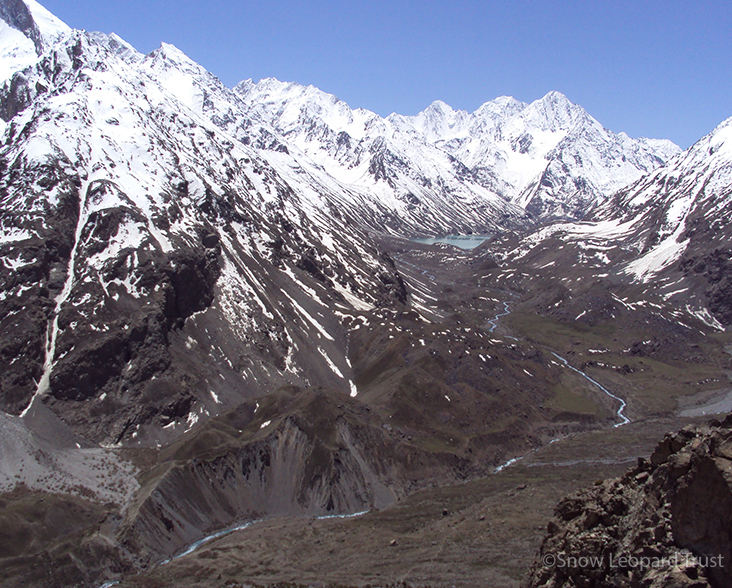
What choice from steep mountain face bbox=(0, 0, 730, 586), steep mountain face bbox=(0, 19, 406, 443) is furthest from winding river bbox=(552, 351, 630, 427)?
steep mountain face bbox=(0, 19, 406, 443)

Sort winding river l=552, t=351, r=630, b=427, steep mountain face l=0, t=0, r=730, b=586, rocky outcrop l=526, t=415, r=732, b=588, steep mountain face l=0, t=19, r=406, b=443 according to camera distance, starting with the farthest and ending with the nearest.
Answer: winding river l=552, t=351, r=630, b=427 < steep mountain face l=0, t=19, r=406, b=443 < steep mountain face l=0, t=0, r=730, b=586 < rocky outcrop l=526, t=415, r=732, b=588

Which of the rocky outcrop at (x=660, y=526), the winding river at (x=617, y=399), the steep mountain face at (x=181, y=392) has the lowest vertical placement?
the winding river at (x=617, y=399)

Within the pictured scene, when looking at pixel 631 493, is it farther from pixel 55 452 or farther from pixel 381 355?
pixel 381 355

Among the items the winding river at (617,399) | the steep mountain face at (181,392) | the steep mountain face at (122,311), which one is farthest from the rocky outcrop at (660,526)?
the winding river at (617,399)

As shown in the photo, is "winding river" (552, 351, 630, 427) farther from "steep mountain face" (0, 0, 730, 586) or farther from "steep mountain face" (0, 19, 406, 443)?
"steep mountain face" (0, 19, 406, 443)

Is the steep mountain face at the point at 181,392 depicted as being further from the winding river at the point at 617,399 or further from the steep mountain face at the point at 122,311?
the winding river at the point at 617,399

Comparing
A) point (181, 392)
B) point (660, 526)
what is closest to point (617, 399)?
point (181, 392)

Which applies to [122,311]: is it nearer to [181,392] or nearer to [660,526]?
[181,392]

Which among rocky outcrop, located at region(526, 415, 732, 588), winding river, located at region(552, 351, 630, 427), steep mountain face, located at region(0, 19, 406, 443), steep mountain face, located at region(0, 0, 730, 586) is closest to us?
rocky outcrop, located at region(526, 415, 732, 588)

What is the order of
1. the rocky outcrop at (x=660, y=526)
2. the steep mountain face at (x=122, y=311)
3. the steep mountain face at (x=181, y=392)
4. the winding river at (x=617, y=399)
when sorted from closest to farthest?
1. the rocky outcrop at (x=660, y=526)
2. the steep mountain face at (x=181, y=392)
3. the steep mountain face at (x=122, y=311)
4. the winding river at (x=617, y=399)
